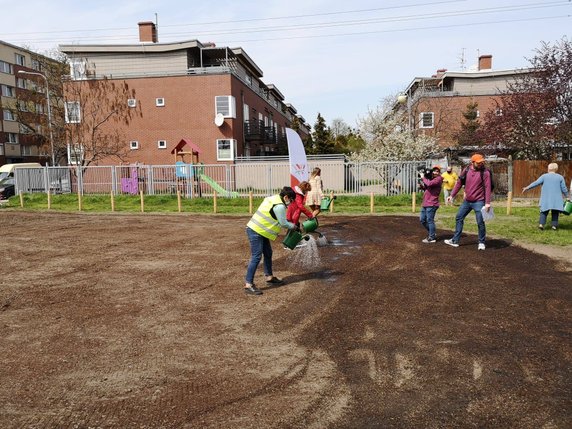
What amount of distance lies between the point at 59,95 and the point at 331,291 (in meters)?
38.3

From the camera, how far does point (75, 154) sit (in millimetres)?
32375

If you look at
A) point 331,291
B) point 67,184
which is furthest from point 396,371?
point 67,184

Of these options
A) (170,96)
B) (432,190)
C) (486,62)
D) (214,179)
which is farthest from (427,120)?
(432,190)

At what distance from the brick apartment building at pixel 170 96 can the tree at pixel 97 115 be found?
0.25 m

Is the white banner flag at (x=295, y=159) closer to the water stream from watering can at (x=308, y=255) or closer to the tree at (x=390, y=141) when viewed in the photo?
the water stream from watering can at (x=308, y=255)

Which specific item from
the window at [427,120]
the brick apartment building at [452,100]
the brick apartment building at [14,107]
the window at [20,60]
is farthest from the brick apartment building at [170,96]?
the window at [20,60]

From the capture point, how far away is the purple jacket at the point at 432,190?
9930 millimetres

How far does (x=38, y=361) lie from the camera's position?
→ 432 cm

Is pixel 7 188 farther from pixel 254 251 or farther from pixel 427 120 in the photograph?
pixel 427 120

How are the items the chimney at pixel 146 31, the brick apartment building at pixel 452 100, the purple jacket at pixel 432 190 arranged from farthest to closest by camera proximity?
the brick apartment building at pixel 452 100
the chimney at pixel 146 31
the purple jacket at pixel 432 190

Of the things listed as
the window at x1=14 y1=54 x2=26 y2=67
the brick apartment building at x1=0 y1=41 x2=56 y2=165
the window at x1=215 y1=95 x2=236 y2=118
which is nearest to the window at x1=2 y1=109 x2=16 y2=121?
the brick apartment building at x1=0 y1=41 x2=56 y2=165

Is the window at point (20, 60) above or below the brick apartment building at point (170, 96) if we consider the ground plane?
above

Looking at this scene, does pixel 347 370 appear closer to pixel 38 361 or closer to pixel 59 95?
pixel 38 361

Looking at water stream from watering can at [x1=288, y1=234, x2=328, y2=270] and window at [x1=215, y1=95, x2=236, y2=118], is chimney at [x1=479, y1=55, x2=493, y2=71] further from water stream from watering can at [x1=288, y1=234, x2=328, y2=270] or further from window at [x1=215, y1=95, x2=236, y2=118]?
water stream from watering can at [x1=288, y1=234, x2=328, y2=270]
